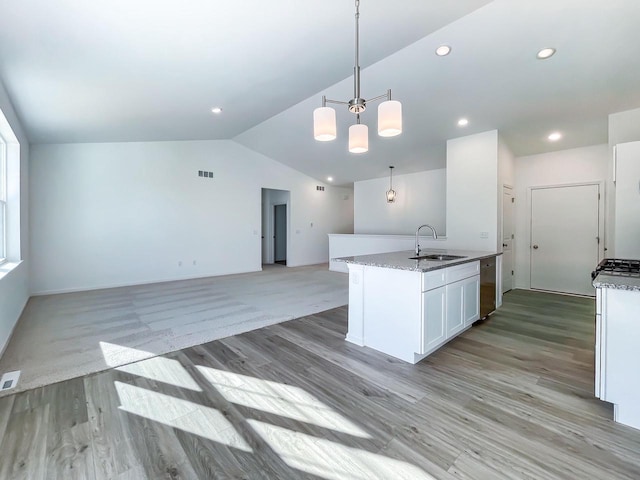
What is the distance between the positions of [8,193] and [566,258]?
8405 millimetres

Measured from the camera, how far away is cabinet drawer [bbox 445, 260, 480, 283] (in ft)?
9.66

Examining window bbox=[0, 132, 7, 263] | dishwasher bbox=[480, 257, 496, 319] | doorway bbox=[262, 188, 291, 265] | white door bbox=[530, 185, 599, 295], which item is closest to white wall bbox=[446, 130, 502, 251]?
dishwasher bbox=[480, 257, 496, 319]

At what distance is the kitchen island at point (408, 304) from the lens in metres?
2.58

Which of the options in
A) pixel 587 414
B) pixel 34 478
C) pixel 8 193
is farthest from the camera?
pixel 8 193

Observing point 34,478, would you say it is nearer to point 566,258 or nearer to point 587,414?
point 587,414

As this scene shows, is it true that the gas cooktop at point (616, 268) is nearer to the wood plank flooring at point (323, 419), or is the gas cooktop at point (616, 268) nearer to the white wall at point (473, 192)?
the wood plank flooring at point (323, 419)

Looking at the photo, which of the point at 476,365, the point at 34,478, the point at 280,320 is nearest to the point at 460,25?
the point at 476,365

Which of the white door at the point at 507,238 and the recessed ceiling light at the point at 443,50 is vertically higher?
the recessed ceiling light at the point at 443,50

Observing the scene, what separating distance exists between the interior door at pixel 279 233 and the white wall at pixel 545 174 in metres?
6.49

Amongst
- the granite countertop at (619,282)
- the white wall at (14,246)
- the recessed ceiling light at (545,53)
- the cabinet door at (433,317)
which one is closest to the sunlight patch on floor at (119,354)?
the white wall at (14,246)

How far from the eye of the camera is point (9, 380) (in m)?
2.30

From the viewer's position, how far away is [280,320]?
12.3 ft

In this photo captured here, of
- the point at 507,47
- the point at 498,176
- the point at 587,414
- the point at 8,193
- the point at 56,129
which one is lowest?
the point at 587,414

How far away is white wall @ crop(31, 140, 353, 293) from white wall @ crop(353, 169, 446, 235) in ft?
7.90
